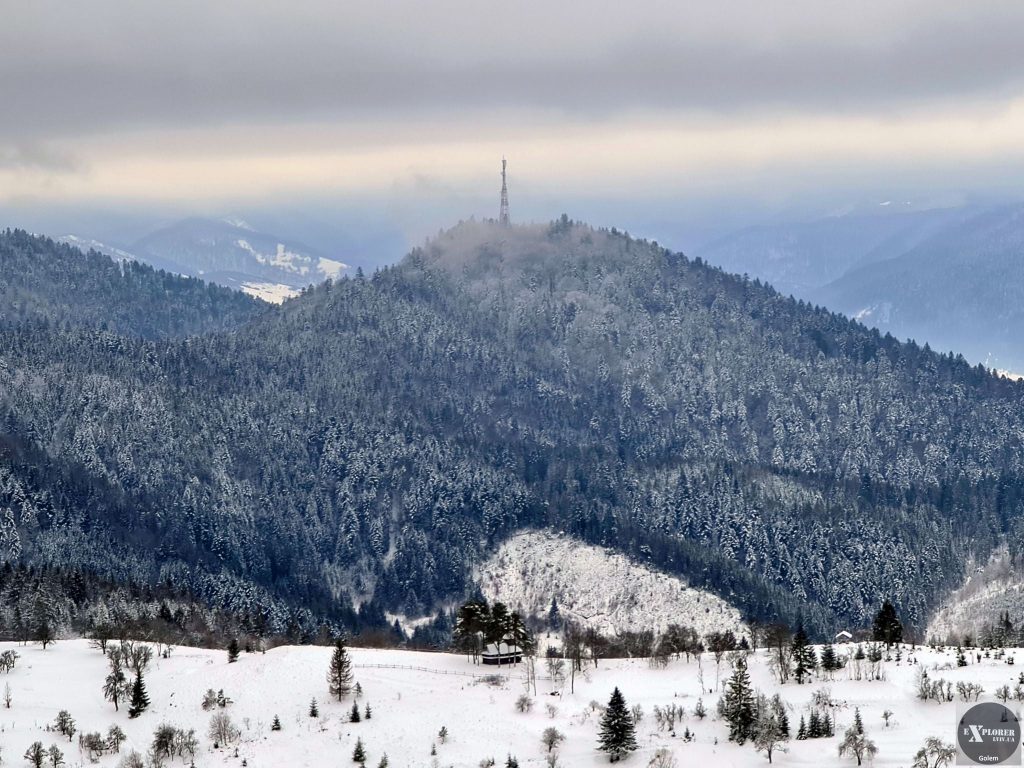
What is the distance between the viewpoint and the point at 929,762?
13475 centimetres

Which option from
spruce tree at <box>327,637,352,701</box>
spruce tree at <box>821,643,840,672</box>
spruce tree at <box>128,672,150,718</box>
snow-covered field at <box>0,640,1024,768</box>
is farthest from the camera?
spruce tree at <box>821,643,840,672</box>

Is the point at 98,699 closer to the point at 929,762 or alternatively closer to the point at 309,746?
the point at 309,746

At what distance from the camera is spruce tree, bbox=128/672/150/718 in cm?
16525

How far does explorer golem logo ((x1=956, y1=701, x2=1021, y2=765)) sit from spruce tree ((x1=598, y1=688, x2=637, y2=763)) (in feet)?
112

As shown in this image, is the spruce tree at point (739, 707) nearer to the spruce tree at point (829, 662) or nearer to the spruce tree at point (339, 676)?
the spruce tree at point (829, 662)

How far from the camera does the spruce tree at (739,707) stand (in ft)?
493

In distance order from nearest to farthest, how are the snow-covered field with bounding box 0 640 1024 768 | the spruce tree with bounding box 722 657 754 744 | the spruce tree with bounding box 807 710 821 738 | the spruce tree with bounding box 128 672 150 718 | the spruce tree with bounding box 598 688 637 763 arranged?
the spruce tree with bounding box 807 710 821 738 < the spruce tree with bounding box 598 688 637 763 < the spruce tree with bounding box 722 657 754 744 < the snow-covered field with bounding box 0 640 1024 768 < the spruce tree with bounding box 128 672 150 718

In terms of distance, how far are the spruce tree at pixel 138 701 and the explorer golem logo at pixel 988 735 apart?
93787 millimetres

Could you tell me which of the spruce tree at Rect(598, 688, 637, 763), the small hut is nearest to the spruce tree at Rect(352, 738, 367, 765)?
the spruce tree at Rect(598, 688, 637, 763)

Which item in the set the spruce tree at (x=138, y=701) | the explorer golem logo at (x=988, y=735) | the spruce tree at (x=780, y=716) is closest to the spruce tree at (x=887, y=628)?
the spruce tree at (x=780, y=716)

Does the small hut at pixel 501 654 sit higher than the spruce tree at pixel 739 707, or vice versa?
the small hut at pixel 501 654

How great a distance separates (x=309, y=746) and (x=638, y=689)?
4138cm

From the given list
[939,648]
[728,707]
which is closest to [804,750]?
[728,707]

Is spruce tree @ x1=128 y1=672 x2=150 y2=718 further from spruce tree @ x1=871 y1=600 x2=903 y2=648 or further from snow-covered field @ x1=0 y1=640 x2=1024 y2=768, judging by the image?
spruce tree @ x1=871 y1=600 x2=903 y2=648
